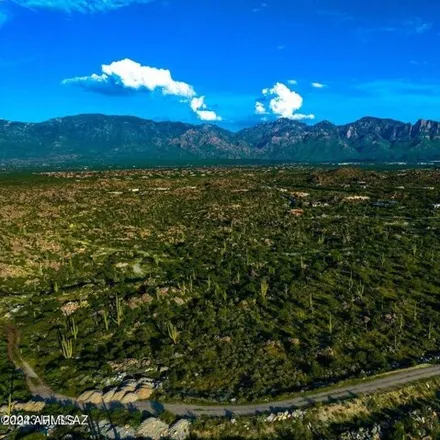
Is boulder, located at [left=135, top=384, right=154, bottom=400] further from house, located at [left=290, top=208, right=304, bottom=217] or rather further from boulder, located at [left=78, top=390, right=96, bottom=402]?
house, located at [left=290, top=208, right=304, bottom=217]

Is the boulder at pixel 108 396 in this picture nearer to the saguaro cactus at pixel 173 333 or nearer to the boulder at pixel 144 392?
the boulder at pixel 144 392

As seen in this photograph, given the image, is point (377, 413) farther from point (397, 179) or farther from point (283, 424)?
point (397, 179)

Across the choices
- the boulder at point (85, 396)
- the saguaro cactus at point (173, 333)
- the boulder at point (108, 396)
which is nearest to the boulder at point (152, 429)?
the boulder at point (108, 396)

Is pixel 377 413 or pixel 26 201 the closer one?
pixel 377 413

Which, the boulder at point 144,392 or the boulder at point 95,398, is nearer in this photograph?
the boulder at point 95,398

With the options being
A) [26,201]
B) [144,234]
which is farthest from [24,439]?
[26,201]

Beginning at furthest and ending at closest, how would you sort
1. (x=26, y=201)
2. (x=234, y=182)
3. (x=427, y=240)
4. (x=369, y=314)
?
(x=234, y=182) → (x=26, y=201) → (x=427, y=240) → (x=369, y=314)
